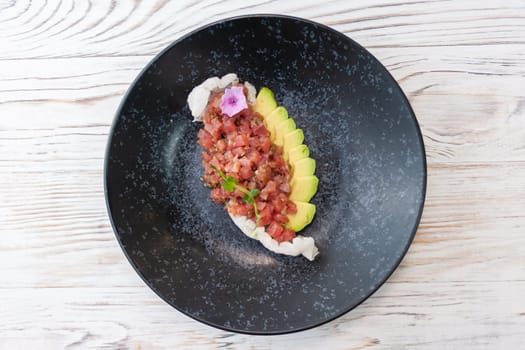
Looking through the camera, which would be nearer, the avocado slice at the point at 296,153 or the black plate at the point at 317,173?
the black plate at the point at 317,173

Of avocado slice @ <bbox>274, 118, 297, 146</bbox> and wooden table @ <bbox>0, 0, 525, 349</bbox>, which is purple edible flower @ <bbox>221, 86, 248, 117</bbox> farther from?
wooden table @ <bbox>0, 0, 525, 349</bbox>

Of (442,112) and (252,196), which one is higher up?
(442,112)

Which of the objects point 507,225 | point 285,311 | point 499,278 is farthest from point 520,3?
point 285,311

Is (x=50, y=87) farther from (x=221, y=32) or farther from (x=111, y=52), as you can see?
(x=221, y=32)

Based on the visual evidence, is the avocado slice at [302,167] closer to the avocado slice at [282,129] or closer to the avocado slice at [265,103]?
the avocado slice at [282,129]

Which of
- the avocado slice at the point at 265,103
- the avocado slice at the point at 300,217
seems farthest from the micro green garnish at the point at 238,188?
the avocado slice at the point at 265,103

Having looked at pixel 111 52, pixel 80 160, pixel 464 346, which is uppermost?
pixel 111 52
